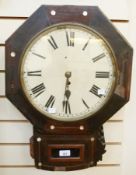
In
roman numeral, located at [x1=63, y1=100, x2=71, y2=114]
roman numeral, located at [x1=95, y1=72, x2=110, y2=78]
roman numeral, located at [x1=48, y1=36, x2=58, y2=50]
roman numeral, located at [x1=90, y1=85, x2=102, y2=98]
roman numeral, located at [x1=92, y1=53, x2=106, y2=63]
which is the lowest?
roman numeral, located at [x1=63, y1=100, x2=71, y2=114]

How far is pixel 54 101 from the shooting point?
78cm

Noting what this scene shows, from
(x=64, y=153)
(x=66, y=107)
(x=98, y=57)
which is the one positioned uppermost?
(x=98, y=57)

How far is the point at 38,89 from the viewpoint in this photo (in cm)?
77

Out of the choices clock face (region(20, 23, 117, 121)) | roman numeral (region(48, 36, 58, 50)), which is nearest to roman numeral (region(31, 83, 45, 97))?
clock face (region(20, 23, 117, 121))

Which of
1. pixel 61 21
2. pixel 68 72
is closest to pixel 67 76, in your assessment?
pixel 68 72

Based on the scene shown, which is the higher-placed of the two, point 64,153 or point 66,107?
point 66,107

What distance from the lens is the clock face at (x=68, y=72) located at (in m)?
0.75

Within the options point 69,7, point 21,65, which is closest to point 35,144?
point 21,65

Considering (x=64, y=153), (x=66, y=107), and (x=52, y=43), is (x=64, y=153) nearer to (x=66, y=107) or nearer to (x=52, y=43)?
(x=66, y=107)

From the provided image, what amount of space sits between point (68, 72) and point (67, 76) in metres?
0.01

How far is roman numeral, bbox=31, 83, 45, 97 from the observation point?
0.77m

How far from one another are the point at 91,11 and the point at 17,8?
0.22 m

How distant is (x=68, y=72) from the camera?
0.76 m

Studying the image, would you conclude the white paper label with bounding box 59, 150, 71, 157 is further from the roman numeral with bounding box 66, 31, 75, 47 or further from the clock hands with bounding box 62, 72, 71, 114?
the roman numeral with bounding box 66, 31, 75, 47
